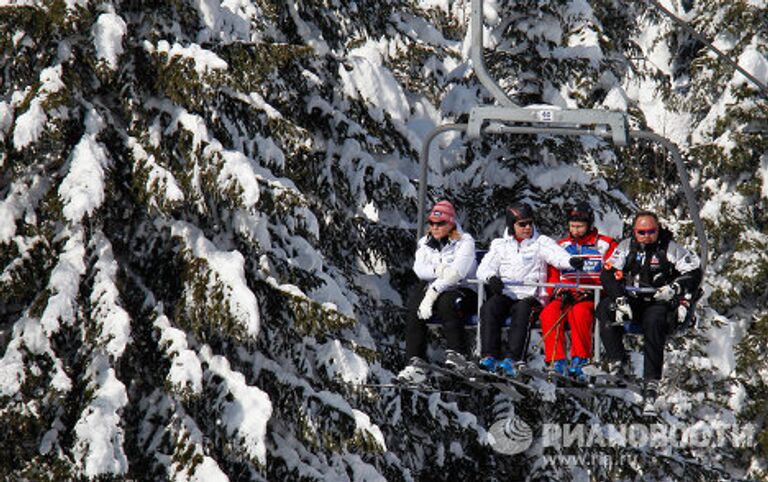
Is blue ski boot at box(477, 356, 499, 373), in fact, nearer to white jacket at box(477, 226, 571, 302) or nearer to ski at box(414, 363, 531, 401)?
ski at box(414, 363, 531, 401)

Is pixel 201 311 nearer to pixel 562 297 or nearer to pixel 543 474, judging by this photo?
pixel 562 297

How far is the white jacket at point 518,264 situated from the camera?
14734mm

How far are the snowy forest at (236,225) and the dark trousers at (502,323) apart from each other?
4.88 feet

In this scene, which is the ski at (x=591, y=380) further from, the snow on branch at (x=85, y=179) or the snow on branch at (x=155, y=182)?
the snow on branch at (x=85, y=179)

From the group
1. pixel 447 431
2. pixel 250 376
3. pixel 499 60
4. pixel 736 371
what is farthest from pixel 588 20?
pixel 736 371

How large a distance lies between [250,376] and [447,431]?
12.2ft

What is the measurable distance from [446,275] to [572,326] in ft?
3.76

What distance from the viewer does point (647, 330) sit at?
14445 millimetres

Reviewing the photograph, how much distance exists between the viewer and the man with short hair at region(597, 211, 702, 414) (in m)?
14.2

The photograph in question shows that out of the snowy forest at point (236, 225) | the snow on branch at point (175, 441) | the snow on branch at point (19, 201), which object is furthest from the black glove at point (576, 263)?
the snow on branch at point (19, 201)

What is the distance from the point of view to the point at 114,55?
15.6 meters

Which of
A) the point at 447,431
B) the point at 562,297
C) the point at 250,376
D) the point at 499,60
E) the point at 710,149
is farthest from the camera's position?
the point at 710,149

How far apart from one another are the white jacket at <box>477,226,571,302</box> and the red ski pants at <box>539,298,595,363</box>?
0.24m

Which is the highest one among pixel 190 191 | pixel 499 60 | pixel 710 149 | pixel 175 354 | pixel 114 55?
pixel 710 149
